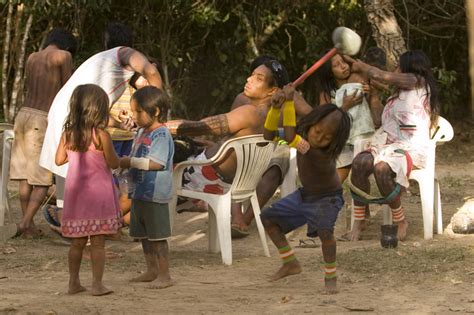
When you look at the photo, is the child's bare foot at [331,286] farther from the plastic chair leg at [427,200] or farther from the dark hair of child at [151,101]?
the plastic chair leg at [427,200]

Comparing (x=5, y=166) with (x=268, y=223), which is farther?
(x=5, y=166)

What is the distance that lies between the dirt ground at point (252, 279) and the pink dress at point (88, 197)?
0.38m

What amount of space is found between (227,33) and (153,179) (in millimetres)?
7838

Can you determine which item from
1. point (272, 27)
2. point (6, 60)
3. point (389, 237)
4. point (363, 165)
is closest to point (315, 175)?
point (389, 237)

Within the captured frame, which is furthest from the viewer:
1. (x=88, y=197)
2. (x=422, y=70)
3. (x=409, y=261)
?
(x=422, y=70)

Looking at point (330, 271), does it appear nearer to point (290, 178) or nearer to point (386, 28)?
point (290, 178)

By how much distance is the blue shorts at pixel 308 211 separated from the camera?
5902 millimetres

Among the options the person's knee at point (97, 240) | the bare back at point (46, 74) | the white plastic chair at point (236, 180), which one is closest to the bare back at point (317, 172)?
the white plastic chair at point (236, 180)

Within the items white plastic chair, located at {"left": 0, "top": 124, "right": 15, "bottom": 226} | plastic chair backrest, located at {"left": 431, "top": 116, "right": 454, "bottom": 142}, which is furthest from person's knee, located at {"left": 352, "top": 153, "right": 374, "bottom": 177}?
white plastic chair, located at {"left": 0, "top": 124, "right": 15, "bottom": 226}

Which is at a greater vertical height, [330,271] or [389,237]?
[389,237]

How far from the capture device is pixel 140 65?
22.7ft

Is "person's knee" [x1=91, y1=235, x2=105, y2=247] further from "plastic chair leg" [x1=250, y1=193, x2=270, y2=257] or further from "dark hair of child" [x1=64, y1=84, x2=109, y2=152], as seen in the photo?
"plastic chair leg" [x1=250, y1=193, x2=270, y2=257]

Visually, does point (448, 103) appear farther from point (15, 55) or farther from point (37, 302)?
point (37, 302)

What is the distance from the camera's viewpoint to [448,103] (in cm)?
1358
